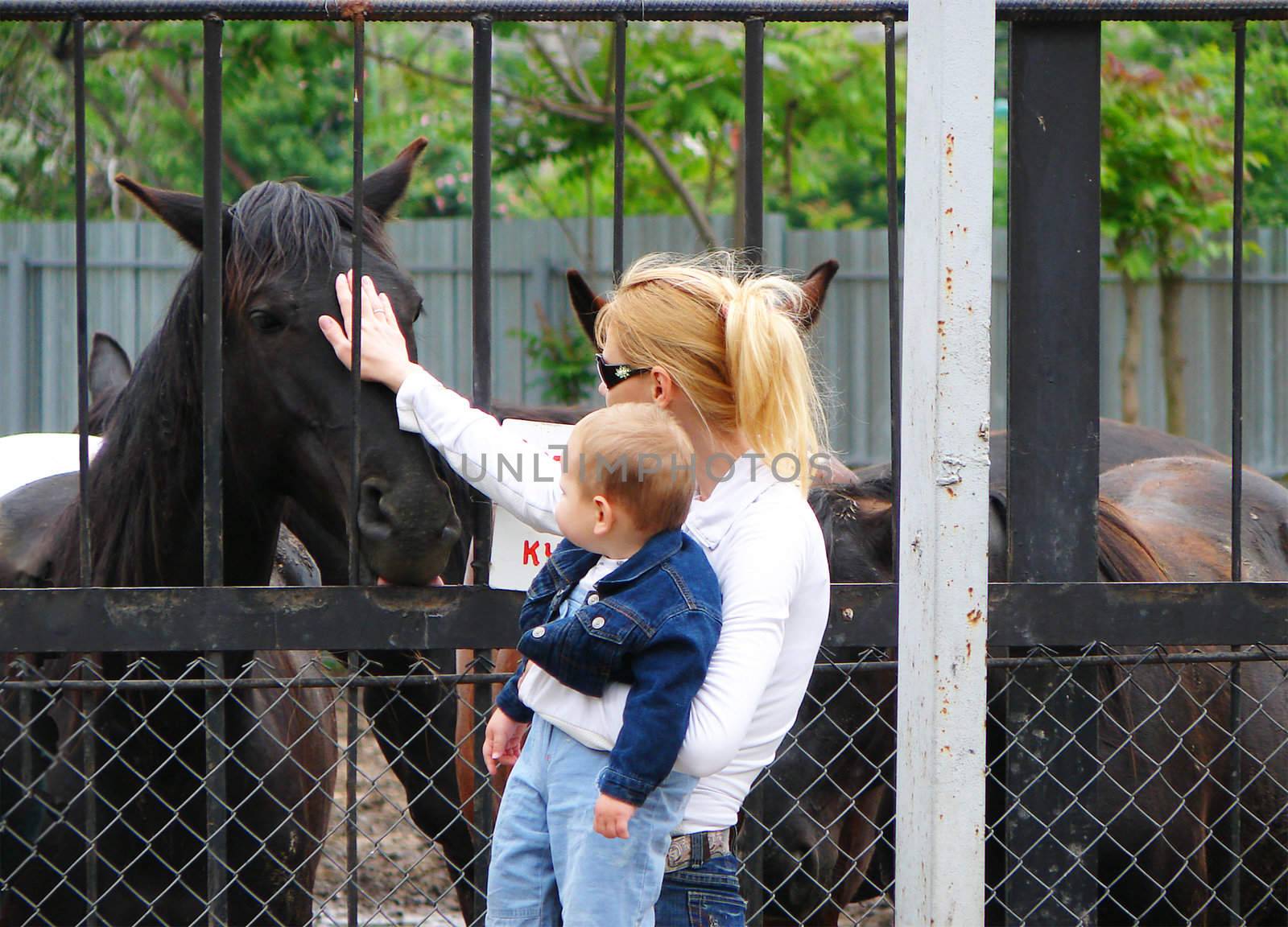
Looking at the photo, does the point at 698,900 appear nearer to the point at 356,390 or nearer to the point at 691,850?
the point at 691,850

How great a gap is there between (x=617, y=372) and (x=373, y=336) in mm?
632

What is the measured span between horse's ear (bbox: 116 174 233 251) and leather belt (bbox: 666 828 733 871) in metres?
1.53

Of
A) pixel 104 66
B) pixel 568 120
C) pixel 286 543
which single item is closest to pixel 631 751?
pixel 286 543

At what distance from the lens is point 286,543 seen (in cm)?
412

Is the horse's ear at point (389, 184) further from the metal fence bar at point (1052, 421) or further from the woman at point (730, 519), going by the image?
the metal fence bar at point (1052, 421)

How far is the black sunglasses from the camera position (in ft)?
6.78

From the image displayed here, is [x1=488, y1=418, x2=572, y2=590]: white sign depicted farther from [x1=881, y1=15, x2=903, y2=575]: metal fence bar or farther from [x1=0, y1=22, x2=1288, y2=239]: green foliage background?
[x1=0, y1=22, x2=1288, y2=239]: green foliage background

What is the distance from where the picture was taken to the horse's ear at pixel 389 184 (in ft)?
Result: 9.31

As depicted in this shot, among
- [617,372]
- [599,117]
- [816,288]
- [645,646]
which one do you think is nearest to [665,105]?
[599,117]

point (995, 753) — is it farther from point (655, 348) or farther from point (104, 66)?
point (104, 66)

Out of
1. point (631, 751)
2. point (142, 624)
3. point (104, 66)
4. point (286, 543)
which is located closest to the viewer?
point (631, 751)

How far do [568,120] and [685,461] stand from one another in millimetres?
7743

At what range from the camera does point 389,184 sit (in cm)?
285

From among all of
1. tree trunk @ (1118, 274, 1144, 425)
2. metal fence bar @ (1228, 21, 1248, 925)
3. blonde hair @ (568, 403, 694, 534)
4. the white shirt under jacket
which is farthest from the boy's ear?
tree trunk @ (1118, 274, 1144, 425)
